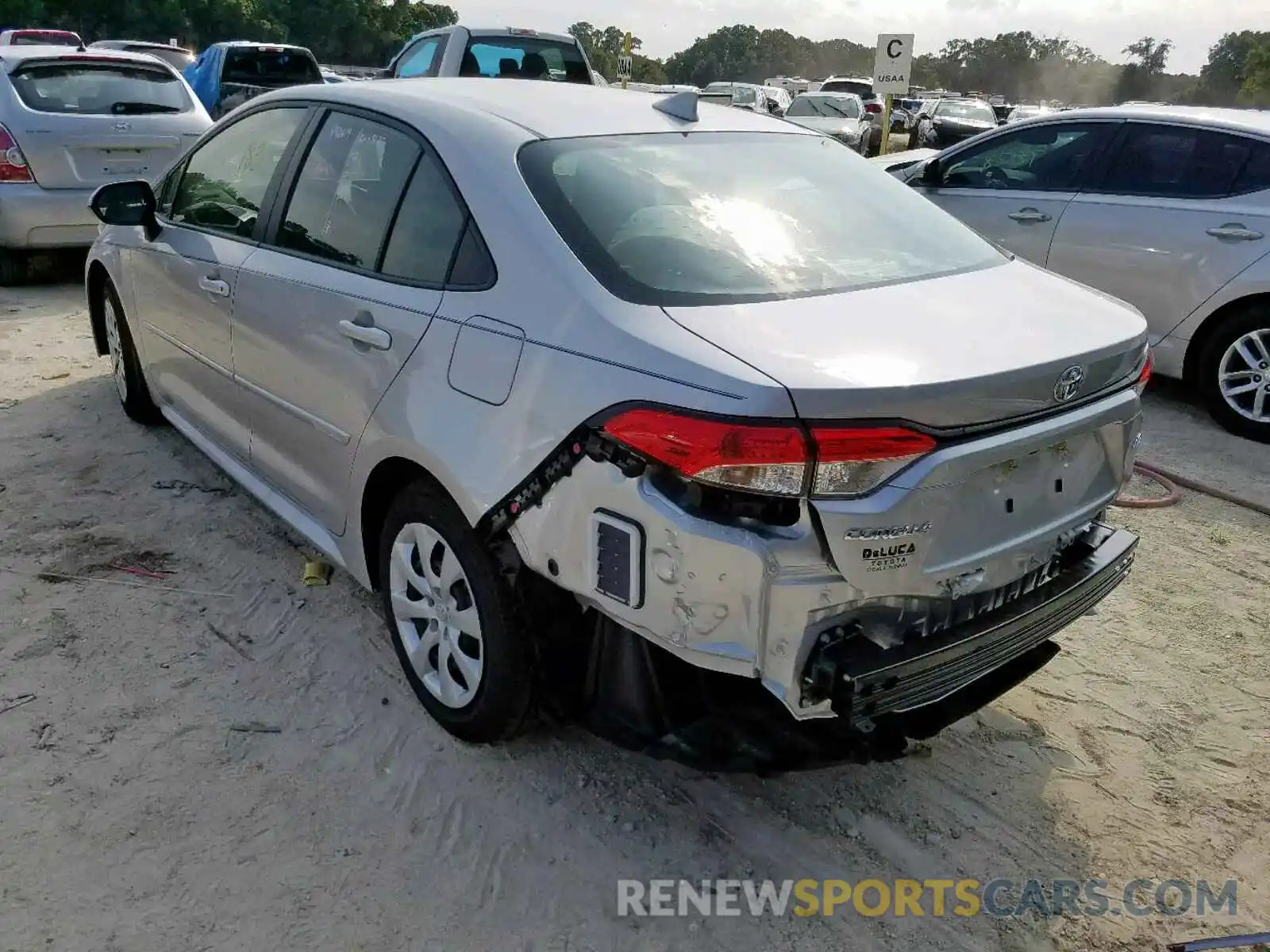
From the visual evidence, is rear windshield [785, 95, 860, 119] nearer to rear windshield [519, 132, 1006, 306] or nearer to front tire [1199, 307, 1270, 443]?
front tire [1199, 307, 1270, 443]

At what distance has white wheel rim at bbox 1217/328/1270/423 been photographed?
216 inches

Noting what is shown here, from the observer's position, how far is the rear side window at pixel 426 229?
8.94ft

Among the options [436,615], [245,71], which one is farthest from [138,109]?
[436,615]

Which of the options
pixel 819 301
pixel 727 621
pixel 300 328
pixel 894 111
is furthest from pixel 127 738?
pixel 894 111

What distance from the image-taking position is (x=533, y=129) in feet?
9.20

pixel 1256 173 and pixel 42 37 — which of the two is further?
pixel 42 37

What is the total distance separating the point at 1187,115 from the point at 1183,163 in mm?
329

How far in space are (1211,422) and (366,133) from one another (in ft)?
16.2

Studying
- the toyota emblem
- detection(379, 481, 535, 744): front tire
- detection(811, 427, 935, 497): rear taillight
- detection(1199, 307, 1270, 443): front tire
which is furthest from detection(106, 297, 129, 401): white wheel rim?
detection(1199, 307, 1270, 443): front tire

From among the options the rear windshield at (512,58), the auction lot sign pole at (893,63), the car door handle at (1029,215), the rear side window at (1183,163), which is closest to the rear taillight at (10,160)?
the rear windshield at (512,58)

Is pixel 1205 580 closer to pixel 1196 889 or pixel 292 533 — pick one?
pixel 1196 889

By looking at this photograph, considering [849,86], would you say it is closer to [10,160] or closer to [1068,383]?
[10,160]

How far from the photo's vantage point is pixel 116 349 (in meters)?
5.17

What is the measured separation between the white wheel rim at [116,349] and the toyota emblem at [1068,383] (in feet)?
14.2
